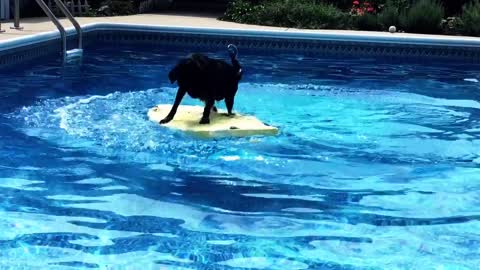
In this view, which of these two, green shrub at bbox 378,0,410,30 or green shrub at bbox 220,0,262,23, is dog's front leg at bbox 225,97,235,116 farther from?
green shrub at bbox 220,0,262,23

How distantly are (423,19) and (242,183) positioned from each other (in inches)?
414

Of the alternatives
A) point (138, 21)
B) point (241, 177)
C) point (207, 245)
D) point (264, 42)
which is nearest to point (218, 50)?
point (264, 42)

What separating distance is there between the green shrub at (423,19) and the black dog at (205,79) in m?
8.61

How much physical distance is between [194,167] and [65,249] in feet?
6.64

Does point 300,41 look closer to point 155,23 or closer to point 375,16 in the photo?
point 375,16

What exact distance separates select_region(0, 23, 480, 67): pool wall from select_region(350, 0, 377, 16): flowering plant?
2.20 meters

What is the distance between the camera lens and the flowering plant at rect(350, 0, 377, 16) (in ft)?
53.3

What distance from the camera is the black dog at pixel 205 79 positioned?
6.77 metres

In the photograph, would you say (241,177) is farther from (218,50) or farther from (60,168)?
(218,50)

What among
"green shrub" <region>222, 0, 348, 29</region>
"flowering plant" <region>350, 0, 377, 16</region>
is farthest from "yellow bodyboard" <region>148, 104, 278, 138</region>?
"flowering plant" <region>350, 0, 377, 16</region>

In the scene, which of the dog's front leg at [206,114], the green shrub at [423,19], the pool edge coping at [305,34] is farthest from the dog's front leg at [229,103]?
the green shrub at [423,19]

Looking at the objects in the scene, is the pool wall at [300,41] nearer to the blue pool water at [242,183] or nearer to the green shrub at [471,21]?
the green shrub at [471,21]

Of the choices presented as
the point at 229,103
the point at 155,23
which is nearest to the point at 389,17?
the point at 155,23

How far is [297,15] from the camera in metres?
15.8
